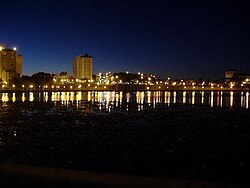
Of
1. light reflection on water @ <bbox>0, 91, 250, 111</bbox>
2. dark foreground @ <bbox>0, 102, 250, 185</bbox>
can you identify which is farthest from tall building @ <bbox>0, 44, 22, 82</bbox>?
dark foreground @ <bbox>0, 102, 250, 185</bbox>

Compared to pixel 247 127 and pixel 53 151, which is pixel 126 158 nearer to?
pixel 53 151

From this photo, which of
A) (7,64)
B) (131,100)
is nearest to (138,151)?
(131,100)

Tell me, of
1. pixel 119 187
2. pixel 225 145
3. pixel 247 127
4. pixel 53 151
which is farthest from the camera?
pixel 247 127

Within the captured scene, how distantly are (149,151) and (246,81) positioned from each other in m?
193

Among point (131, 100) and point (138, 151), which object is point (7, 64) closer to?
point (131, 100)

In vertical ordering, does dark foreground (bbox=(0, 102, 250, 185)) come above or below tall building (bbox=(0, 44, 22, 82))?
below

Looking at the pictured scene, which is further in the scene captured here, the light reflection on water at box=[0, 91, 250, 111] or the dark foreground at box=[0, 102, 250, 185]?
the light reflection on water at box=[0, 91, 250, 111]

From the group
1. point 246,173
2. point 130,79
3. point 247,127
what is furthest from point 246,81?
point 246,173

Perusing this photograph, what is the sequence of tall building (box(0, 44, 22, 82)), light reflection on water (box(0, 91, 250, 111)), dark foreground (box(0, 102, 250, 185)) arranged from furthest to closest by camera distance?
tall building (box(0, 44, 22, 82)) < light reflection on water (box(0, 91, 250, 111)) < dark foreground (box(0, 102, 250, 185))

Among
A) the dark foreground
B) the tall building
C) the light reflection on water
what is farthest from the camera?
the tall building

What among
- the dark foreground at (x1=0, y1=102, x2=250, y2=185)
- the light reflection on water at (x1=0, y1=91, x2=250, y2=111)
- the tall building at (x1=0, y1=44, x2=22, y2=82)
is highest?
the tall building at (x1=0, y1=44, x2=22, y2=82)

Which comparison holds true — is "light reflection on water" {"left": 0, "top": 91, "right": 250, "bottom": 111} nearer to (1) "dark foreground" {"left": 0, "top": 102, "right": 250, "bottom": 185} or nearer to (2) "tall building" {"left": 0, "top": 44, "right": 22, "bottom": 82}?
(1) "dark foreground" {"left": 0, "top": 102, "right": 250, "bottom": 185}

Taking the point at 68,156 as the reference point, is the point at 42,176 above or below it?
above

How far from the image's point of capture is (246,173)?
10500 millimetres
